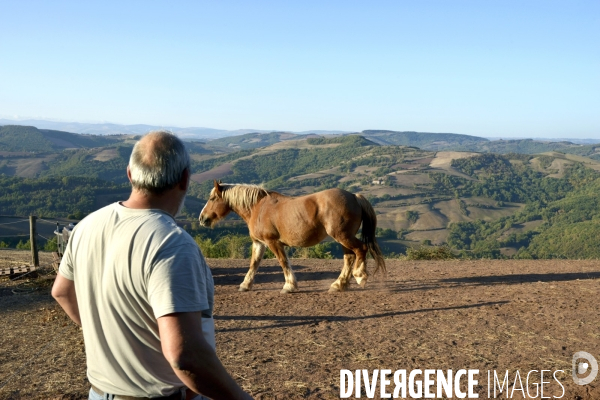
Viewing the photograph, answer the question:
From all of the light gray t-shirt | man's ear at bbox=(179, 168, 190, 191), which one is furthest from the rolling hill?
the light gray t-shirt

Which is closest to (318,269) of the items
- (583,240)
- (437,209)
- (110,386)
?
(110,386)

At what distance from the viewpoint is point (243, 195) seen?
361 inches

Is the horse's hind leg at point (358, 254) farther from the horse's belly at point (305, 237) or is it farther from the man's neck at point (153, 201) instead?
the man's neck at point (153, 201)

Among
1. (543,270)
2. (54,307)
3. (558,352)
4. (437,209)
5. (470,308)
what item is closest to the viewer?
(558,352)

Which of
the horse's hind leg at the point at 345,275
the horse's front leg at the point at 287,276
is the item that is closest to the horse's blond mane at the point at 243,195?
the horse's front leg at the point at 287,276

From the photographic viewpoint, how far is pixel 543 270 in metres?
10.7

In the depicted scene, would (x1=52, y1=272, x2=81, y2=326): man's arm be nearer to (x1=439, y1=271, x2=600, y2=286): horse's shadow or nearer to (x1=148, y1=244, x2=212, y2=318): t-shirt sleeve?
(x1=148, y1=244, x2=212, y2=318): t-shirt sleeve

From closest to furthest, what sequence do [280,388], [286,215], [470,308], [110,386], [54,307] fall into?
[110,386], [280,388], [470,308], [54,307], [286,215]

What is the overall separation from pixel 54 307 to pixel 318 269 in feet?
17.3

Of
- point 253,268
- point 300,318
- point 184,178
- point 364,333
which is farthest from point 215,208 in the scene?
point 184,178

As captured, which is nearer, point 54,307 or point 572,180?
point 54,307

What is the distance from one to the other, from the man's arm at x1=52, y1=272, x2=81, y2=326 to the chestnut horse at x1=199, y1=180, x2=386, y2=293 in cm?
618

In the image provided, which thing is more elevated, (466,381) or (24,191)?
(466,381)

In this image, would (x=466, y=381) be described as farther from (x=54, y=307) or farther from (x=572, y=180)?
(x=572, y=180)
